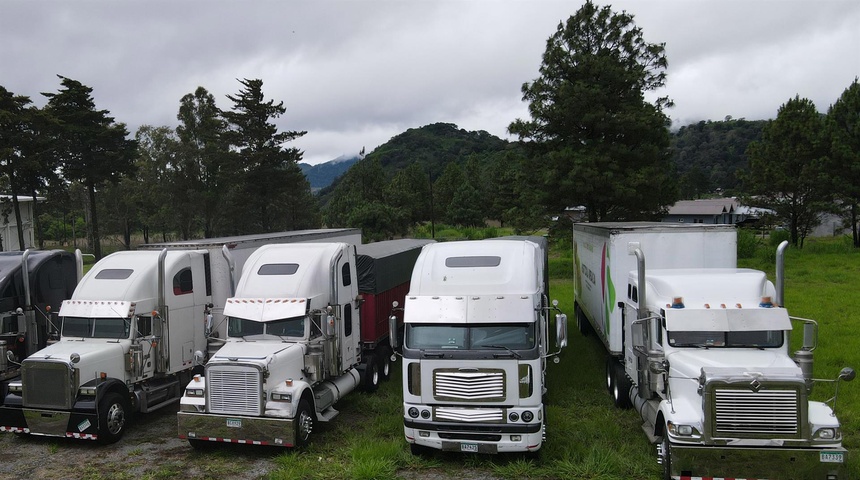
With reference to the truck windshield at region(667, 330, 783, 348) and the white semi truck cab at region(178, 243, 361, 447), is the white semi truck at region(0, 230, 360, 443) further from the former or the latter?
the truck windshield at region(667, 330, 783, 348)

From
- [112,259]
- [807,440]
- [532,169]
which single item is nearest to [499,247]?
[807,440]

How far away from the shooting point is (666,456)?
26.8 feet

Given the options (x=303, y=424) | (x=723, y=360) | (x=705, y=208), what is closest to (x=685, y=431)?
(x=723, y=360)

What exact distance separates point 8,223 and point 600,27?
140 ft

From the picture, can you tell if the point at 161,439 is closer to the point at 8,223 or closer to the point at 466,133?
the point at 8,223

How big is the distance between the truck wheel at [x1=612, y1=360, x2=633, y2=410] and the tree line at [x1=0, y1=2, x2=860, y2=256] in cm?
1715

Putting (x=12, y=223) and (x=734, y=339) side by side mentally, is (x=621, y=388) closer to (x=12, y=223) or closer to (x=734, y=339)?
(x=734, y=339)

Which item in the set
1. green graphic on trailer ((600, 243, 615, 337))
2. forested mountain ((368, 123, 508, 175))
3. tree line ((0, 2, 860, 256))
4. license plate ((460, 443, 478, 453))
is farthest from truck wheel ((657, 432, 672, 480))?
forested mountain ((368, 123, 508, 175))

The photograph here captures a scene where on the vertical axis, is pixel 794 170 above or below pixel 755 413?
above

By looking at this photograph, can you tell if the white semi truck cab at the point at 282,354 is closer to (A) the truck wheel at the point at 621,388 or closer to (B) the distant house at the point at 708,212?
(A) the truck wheel at the point at 621,388

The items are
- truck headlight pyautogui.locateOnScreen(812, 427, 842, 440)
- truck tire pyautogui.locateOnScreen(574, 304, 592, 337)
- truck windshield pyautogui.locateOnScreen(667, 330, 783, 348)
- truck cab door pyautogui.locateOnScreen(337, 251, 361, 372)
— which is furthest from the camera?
truck tire pyautogui.locateOnScreen(574, 304, 592, 337)

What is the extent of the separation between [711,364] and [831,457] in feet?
5.81

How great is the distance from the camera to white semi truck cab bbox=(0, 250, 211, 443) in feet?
34.1

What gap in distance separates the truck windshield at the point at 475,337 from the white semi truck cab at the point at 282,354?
A: 239 cm
